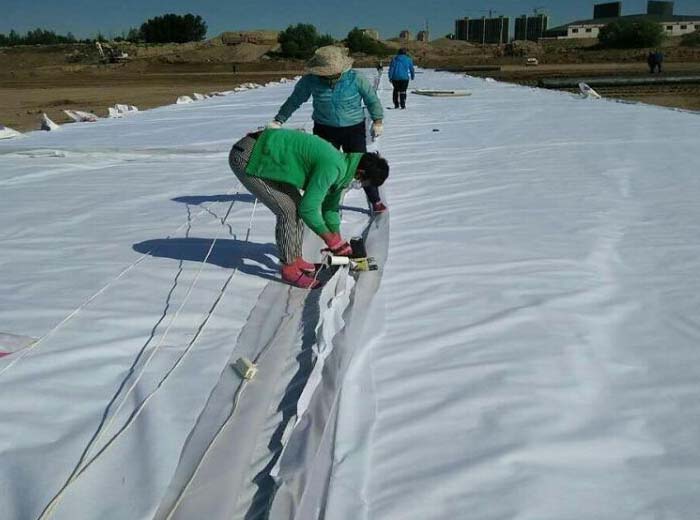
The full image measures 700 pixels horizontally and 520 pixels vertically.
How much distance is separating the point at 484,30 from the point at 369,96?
3612 inches

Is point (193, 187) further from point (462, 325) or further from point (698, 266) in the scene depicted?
point (698, 266)

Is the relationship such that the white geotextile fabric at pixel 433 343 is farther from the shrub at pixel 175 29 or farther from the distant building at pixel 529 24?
the distant building at pixel 529 24

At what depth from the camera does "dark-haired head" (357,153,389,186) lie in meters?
2.15

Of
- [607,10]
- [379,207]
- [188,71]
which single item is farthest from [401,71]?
[607,10]

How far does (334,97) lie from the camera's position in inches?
122

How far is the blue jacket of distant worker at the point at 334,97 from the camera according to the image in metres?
3.08

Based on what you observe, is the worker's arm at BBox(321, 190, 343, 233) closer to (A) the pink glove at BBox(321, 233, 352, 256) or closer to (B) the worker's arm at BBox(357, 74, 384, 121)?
(A) the pink glove at BBox(321, 233, 352, 256)

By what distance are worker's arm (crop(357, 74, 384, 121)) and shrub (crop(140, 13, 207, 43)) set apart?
55.7m

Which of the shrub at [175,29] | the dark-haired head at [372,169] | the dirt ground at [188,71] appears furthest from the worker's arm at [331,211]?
the shrub at [175,29]

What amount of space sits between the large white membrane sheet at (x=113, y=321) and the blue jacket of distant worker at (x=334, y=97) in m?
0.60

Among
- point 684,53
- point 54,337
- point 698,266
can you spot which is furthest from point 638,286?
point 684,53

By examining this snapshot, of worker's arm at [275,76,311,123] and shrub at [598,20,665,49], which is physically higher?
shrub at [598,20,665,49]

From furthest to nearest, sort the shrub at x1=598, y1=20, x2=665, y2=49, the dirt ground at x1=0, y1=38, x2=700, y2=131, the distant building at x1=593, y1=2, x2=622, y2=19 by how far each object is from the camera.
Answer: the distant building at x1=593, y1=2, x2=622, y2=19, the shrub at x1=598, y1=20, x2=665, y2=49, the dirt ground at x1=0, y1=38, x2=700, y2=131

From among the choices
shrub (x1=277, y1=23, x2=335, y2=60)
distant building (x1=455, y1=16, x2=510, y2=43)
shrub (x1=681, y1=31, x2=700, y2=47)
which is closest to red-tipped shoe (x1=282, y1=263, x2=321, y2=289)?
shrub (x1=277, y1=23, x2=335, y2=60)
